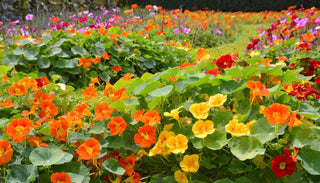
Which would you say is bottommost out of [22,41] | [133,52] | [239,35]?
[239,35]

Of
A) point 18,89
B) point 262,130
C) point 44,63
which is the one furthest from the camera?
point 44,63

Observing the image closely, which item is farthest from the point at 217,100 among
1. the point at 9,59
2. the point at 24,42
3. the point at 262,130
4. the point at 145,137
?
the point at 9,59

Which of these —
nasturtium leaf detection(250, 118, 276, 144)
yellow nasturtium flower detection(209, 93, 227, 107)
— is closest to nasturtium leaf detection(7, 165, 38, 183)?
yellow nasturtium flower detection(209, 93, 227, 107)

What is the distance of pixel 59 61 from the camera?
3.11 meters

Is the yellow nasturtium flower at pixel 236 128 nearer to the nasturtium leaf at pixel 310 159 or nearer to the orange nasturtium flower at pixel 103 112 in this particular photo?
the nasturtium leaf at pixel 310 159

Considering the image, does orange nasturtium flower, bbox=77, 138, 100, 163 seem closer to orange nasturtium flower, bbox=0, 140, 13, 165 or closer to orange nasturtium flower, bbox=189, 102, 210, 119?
orange nasturtium flower, bbox=0, 140, 13, 165

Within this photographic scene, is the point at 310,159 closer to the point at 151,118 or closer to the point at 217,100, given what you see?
the point at 217,100

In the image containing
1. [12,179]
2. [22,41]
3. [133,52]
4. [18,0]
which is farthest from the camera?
[18,0]

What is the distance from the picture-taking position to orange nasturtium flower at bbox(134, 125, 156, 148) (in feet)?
4.10

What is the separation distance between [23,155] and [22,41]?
6.90 feet

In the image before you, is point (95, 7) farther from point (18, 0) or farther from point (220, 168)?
point (220, 168)

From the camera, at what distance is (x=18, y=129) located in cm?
119

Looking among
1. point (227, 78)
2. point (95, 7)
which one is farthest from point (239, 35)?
point (227, 78)

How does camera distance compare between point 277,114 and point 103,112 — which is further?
point 103,112
